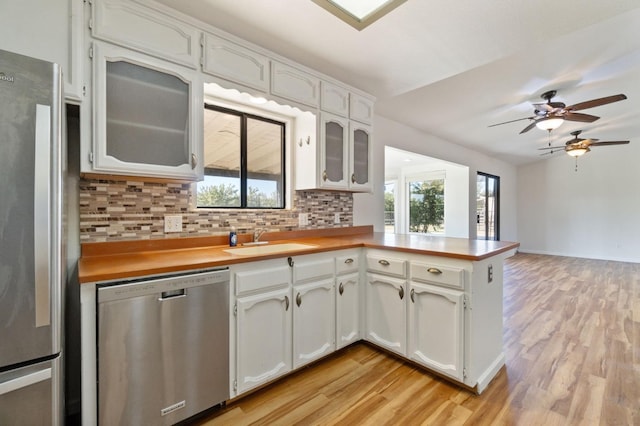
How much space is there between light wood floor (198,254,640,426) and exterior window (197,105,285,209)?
1.41 metres

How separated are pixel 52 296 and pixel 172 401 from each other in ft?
2.57

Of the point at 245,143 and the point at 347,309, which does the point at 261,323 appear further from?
the point at 245,143

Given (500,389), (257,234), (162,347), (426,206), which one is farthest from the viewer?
(426,206)

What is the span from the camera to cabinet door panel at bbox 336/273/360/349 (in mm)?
2143

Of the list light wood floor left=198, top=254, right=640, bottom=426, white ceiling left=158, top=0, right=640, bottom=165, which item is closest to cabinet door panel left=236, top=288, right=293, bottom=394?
light wood floor left=198, top=254, right=640, bottom=426

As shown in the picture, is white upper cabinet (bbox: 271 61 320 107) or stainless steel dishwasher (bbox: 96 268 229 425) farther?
white upper cabinet (bbox: 271 61 320 107)

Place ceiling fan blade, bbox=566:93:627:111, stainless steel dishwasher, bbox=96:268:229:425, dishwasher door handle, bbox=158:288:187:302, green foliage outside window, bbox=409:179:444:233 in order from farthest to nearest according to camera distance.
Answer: green foliage outside window, bbox=409:179:444:233, ceiling fan blade, bbox=566:93:627:111, dishwasher door handle, bbox=158:288:187:302, stainless steel dishwasher, bbox=96:268:229:425

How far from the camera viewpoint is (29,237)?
94 cm

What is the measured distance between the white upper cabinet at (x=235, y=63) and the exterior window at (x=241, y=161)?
1.57ft

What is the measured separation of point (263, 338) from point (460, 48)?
92.3 inches

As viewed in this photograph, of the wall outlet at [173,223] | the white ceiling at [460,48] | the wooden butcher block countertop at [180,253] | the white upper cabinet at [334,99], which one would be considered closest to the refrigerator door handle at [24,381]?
the wooden butcher block countertop at [180,253]

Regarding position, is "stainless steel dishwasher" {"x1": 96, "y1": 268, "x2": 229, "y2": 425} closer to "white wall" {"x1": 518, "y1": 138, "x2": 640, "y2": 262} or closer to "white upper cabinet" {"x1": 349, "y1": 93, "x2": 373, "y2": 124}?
"white upper cabinet" {"x1": 349, "y1": 93, "x2": 373, "y2": 124}

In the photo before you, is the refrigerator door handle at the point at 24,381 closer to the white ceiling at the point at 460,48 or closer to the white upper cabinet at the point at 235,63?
the white upper cabinet at the point at 235,63

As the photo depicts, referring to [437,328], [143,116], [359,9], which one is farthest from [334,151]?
[437,328]
